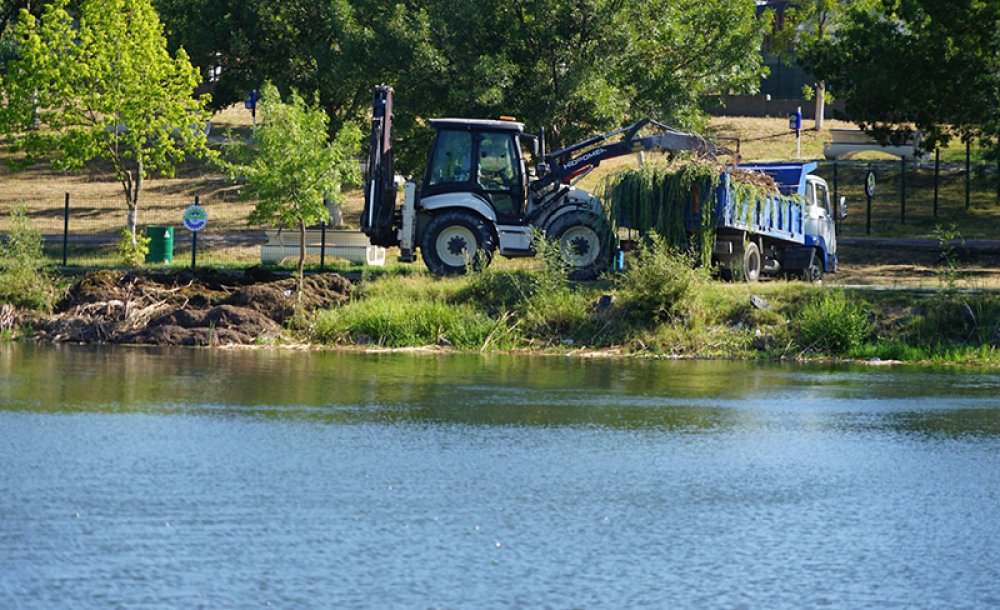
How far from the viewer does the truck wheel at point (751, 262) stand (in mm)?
29453

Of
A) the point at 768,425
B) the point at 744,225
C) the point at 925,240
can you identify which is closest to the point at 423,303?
the point at 744,225

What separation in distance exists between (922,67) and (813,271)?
456 inches

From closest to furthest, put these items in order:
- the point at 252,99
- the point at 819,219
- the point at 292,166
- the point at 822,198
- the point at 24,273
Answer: the point at 24,273, the point at 292,166, the point at 819,219, the point at 822,198, the point at 252,99

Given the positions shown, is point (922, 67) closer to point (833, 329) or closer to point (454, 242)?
point (833, 329)

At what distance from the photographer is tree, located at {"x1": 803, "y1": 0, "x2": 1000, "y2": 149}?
38.6m

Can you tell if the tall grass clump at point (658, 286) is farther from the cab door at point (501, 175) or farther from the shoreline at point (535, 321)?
the cab door at point (501, 175)

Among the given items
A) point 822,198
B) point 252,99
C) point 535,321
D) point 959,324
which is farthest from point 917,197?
point 252,99

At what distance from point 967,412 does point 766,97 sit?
47.7m

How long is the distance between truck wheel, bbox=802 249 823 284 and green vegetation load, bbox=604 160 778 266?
2.29m

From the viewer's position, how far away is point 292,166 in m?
29.6

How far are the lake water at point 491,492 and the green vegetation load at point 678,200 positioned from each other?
6.31 meters

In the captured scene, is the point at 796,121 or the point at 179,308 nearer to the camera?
the point at 179,308

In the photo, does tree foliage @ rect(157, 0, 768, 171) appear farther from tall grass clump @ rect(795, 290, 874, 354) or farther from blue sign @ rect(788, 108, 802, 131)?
blue sign @ rect(788, 108, 802, 131)

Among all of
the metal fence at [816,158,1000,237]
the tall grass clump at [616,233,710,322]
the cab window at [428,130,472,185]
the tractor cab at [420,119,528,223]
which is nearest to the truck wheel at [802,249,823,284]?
the tall grass clump at [616,233,710,322]
